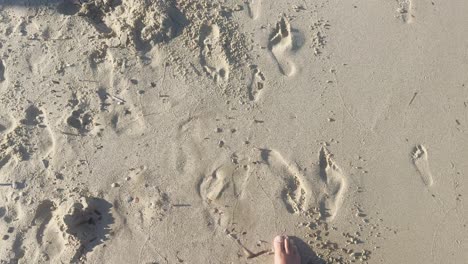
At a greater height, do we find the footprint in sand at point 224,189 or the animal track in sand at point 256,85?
the animal track in sand at point 256,85

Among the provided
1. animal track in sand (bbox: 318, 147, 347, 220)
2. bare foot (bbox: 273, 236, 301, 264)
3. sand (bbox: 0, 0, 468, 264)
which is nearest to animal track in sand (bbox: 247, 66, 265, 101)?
sand (bbox: 0, 0, 468, 264)

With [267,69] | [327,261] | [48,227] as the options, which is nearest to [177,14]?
[267,69]

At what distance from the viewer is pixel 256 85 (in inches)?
165

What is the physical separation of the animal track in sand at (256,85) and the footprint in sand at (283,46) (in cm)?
18

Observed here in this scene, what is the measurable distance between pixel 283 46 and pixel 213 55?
59cm

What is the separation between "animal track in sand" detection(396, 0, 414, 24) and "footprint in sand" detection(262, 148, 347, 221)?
1.34 metres

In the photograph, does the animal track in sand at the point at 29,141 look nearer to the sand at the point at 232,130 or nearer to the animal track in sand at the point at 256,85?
the sand at the point at 232,130

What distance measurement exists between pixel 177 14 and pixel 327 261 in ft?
7.70

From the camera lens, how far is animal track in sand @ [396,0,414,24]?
432cm

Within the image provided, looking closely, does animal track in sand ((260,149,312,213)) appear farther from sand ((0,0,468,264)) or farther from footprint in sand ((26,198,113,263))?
footprint in sand ((26,198,113,263))

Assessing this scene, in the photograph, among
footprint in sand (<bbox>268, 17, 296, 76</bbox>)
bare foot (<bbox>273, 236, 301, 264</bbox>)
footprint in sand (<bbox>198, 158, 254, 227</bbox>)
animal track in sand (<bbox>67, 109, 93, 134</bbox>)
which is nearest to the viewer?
bare foot (<bbox>273, 236, 301, 264</bbox>)

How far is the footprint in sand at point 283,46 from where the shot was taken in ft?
13.9

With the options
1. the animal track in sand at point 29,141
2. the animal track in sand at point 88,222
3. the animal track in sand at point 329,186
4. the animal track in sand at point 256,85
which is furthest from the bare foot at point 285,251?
the animal track in sand at point 29,141

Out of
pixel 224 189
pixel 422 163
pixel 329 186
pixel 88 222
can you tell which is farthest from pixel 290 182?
pixel 88 222
